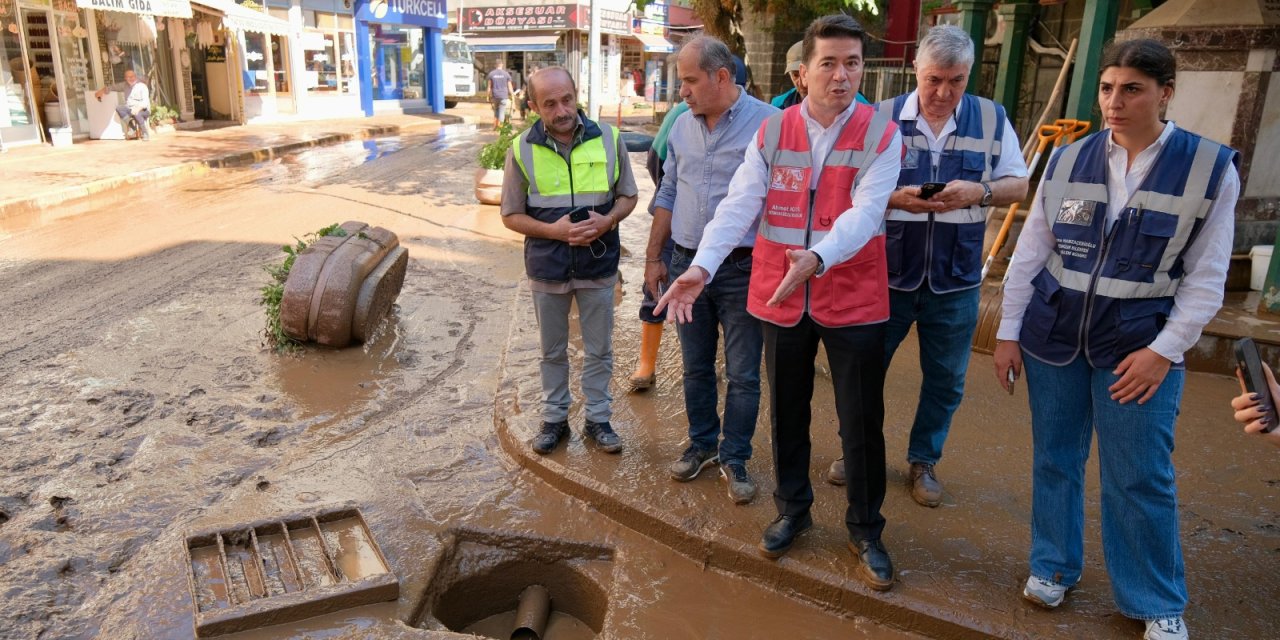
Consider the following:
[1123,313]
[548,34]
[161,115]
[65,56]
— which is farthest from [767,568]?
[548,34]

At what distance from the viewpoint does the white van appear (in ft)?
111

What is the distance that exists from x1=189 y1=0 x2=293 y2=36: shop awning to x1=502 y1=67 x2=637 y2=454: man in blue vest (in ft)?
60.3

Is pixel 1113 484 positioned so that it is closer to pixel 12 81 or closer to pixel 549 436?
pixel 549 436

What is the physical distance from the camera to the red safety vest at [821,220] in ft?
9.96

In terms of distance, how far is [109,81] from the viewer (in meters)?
18.7

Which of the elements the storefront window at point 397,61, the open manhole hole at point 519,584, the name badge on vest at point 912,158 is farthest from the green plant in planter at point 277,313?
the storefront window at point 397,61

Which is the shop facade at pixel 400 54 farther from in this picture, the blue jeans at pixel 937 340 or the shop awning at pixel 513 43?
the blue jeans at pixel 937 340

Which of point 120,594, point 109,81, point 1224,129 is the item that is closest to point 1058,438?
point 120,594

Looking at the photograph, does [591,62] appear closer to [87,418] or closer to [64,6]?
[64,6]

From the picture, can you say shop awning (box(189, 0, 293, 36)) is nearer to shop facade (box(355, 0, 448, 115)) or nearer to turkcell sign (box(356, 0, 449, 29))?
shop facade (box(355, 0, 448, 115))

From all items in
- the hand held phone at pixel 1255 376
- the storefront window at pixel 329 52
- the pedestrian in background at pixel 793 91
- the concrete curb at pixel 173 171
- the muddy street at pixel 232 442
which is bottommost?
the muddy street at pixel 232 442

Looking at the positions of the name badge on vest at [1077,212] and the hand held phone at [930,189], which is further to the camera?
the hand held phone at [930,189]

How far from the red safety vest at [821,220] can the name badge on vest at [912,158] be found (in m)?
0.50

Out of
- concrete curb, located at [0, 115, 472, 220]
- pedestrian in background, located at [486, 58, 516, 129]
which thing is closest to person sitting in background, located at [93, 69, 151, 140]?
concrete curb, located at [0, 115, 472, 220]
